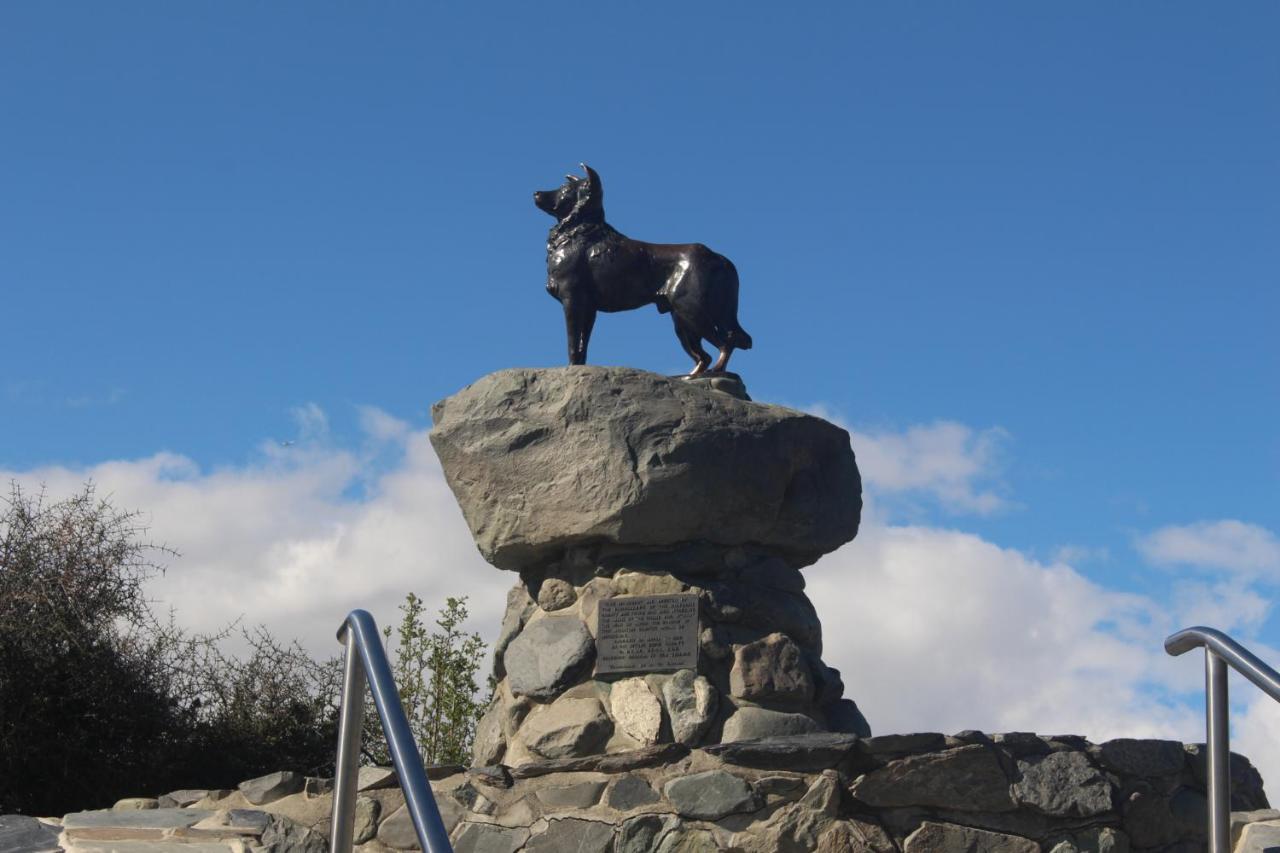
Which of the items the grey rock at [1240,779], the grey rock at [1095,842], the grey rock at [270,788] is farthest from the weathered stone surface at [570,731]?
the grey rock at [1240,779]

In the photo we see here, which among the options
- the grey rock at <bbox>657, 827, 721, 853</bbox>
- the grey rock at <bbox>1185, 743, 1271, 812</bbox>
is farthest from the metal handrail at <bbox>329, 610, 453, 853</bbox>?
the grey rock at <bbox>1185, 743, 1271, 812</bbox>

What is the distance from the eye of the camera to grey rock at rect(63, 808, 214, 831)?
5.51 metres

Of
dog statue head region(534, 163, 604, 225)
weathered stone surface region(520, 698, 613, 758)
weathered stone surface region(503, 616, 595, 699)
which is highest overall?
dog statue head region(534, 163, 604, 225)

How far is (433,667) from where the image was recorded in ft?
36.0

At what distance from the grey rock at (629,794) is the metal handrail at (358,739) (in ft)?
6.23

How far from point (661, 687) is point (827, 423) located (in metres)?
1.77

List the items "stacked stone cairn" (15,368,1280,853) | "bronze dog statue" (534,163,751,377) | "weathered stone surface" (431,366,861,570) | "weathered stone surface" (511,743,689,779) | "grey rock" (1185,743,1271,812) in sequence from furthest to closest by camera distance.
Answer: "bronze dog statue" (534,163,751,377)
"weathered stone surface" (431,366,861,570)
"grey rock" (1185,743,1271,812)
"weathered stone surface" (511,743,689,779)
"stacked stone cairn" (15,368,1280,853)

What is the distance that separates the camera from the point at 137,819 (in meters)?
5.55

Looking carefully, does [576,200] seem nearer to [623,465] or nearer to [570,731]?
[623,465]

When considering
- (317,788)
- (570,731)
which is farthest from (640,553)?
(317,788)

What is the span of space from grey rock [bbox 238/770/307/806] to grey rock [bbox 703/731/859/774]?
1788mm

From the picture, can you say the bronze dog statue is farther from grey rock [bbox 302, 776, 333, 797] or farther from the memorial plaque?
grey rock [bbox 302, 776, 333, 797]

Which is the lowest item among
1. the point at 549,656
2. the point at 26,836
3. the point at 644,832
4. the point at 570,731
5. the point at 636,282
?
the point at 26,836

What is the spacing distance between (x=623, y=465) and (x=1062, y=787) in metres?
2.43
